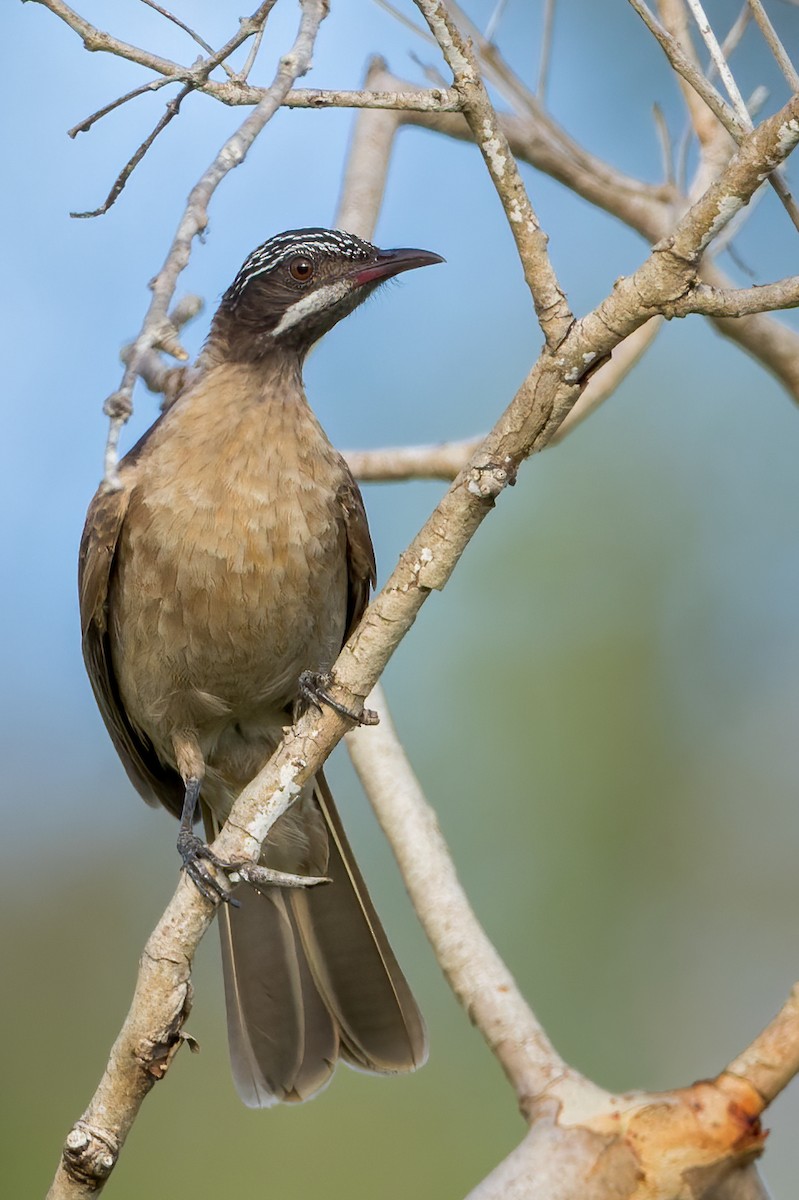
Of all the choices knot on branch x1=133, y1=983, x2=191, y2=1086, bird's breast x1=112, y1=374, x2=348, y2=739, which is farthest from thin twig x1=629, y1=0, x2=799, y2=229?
knot on branch x1=133, y1=983, x2=191, y2=1086

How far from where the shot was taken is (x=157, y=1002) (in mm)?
4129

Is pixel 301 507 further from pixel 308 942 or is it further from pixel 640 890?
pixel 640 890

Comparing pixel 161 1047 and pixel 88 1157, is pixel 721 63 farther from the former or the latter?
pixel 88 1157

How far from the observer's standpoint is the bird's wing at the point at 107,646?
548cm

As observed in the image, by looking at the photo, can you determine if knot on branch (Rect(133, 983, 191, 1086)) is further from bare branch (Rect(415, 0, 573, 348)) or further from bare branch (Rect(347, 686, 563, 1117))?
bare branch (Rect(415, 0, 573, 348))

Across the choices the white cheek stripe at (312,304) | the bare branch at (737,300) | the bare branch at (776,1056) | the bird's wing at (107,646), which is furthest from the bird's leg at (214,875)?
the white cheek stripe at (312,304)

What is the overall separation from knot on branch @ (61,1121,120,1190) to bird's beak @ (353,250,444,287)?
11.3 feet

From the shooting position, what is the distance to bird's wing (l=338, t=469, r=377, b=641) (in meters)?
5.62

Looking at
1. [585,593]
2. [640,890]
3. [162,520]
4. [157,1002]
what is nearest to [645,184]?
[162,520]

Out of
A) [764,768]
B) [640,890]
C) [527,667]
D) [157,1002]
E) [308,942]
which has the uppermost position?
[527,667]

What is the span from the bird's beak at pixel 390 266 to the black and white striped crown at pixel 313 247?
75 millimetres

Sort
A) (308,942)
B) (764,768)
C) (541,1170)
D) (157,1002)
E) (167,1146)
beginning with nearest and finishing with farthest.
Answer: (541,1170) → (157,1002) → (308,942) → (167,1146) → (764,768)

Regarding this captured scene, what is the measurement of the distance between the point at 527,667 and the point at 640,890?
1.70 meters

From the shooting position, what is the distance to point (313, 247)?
5742 mm
